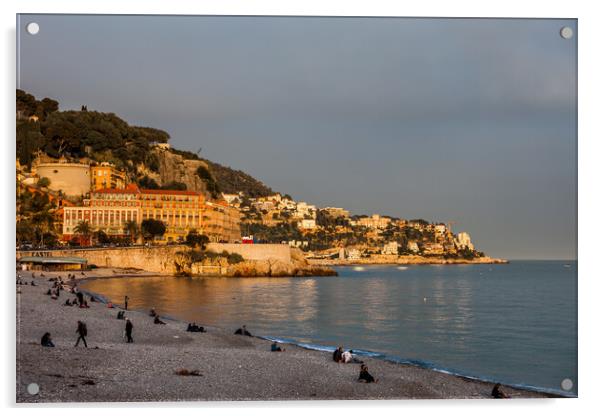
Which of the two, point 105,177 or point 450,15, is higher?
point 450,15

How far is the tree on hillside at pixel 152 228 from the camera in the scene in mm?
27191

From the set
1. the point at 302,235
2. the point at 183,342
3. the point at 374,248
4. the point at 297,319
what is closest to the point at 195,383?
the point at 183,342

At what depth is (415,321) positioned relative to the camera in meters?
18.0

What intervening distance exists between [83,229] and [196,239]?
816 cm

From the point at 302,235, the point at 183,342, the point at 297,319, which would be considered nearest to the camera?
the point at 183,342

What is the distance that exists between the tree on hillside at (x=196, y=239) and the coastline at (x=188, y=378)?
20.7 m

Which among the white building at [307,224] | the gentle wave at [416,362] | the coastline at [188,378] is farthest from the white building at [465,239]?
the white building at [307,224]

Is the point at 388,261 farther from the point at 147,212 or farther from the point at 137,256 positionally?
the point at 147,212

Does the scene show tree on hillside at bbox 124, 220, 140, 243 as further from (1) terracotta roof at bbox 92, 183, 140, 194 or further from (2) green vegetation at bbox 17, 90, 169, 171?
(2) green vegetation at bbox 17, 90, 169, 171

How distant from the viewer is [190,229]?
32.0 m

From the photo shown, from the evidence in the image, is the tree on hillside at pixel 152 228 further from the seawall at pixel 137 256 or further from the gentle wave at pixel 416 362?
the gentle wave at pixel 416 362

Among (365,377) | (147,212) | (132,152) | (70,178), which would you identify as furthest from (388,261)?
(365,377)
